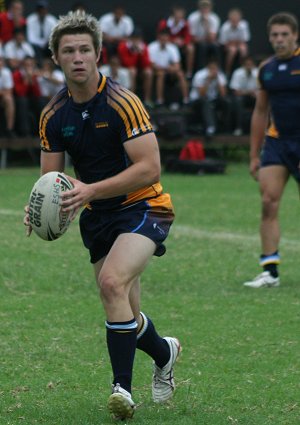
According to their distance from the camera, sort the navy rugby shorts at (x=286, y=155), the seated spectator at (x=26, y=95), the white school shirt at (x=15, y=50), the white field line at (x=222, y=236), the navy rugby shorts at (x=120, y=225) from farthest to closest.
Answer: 1. the white school shirt at (x=15, y=50)
2. the seated spectator at (x=26, y=95)
3. the white field line at (x=222, y=236)
4. the navy rugby shorts at (x=286, y=155)
5. the navy rugby shorts at (x=120, y=225)

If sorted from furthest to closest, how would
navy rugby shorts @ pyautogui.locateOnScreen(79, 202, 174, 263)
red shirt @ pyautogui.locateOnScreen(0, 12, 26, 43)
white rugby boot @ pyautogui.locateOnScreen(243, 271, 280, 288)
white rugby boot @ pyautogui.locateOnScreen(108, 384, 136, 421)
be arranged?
red shirt @ pyautogui.locateOnScreen(0, 12, 26, 43), white rugby boot @ pyautogui.locateOnScreen(243, 271, 280, 288), navy rugby shorts @ pyautogui.locateOnScreen(79, 202, 174, 263), white rugby boot @ pyautogui.locateOnScreen(108, 384, 136, 421)

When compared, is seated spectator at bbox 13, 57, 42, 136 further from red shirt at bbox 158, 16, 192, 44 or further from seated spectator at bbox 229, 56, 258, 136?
seated spectator at bbox 229, 56, 258, 136

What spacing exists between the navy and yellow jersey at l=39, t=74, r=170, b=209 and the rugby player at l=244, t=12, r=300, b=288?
366cm

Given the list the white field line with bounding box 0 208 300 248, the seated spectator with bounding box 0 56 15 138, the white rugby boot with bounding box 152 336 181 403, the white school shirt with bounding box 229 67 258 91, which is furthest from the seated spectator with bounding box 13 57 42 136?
the white rugby boot with bounding box 152 336 181 403

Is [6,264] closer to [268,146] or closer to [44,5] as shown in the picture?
[268,146]

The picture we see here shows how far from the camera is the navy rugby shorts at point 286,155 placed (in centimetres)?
945

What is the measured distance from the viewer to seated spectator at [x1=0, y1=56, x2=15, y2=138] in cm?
1870

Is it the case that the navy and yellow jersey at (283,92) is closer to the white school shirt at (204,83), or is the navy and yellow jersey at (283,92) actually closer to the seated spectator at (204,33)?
the white school shirt at (204,83)

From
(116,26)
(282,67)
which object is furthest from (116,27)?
(282,67)

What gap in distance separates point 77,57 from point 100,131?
1.37ft

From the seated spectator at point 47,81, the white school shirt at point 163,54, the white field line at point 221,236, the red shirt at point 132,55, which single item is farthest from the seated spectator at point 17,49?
the white field line at point 221,236

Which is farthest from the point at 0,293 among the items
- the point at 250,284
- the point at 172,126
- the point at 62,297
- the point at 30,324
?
the point at 172,126

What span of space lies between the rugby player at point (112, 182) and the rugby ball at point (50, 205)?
0.07 meters

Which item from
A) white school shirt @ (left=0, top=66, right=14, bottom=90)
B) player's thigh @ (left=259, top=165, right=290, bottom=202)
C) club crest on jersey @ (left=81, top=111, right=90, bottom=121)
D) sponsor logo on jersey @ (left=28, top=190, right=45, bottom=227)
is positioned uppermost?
club crest on jersey @ (left=81, top=111, right=90, bottom=121)
